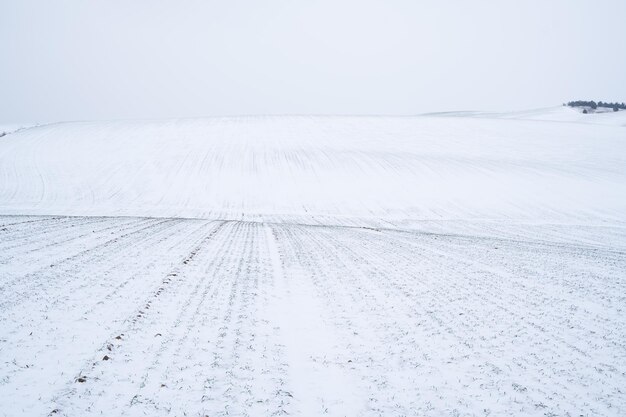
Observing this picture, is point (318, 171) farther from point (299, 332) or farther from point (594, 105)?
point (594, 105)

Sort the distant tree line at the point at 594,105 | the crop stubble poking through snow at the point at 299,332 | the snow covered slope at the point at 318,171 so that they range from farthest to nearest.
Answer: the distant tree line at the point at 594,105
the snow covered slope at the point at 318,171
the crop stubble poking through snow at the point at 299,332

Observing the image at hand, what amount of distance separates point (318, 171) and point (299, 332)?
34.8m

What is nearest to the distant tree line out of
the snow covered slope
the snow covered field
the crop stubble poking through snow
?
the snow covered slope

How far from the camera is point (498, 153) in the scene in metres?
50.9

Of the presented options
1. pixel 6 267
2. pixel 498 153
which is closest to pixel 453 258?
pixel 6 267

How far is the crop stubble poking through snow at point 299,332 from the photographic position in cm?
585

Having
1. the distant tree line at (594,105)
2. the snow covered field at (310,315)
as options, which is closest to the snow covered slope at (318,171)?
the snow covered field at (310,315)

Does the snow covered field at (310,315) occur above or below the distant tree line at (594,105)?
below

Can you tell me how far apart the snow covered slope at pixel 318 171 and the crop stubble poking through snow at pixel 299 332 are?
16.0m

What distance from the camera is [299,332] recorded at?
811 centimetres

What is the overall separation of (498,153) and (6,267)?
168ft

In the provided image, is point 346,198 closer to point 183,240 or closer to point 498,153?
point 183,240

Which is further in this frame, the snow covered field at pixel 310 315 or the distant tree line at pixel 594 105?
the distant tree line at pixel 594 105

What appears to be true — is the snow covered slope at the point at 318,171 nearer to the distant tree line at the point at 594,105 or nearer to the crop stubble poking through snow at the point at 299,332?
the crop stubble poking through snow at the point at 299,332
